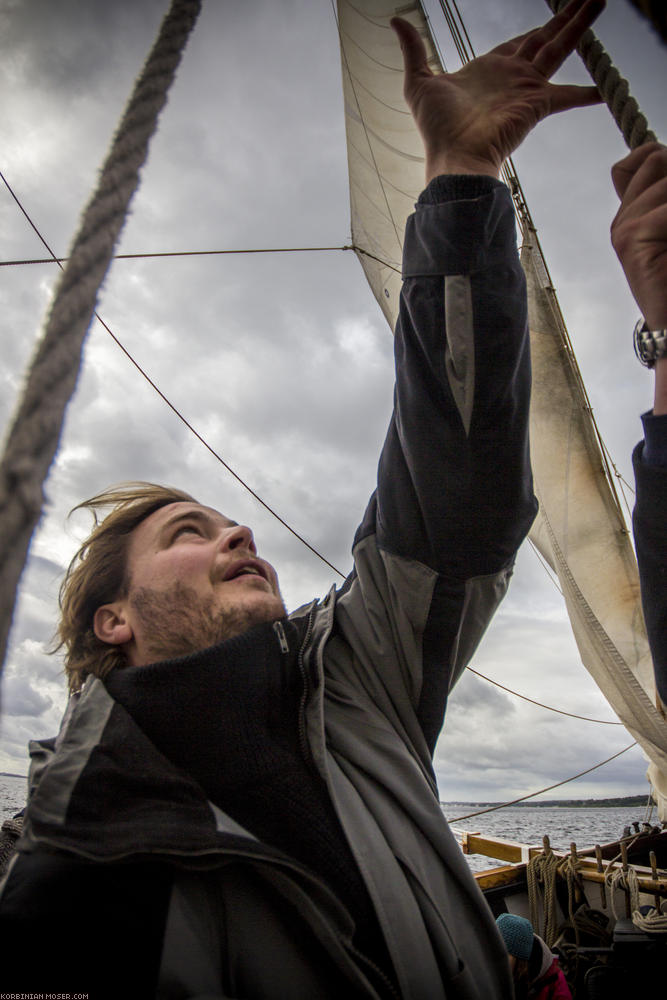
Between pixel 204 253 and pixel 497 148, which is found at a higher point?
pixel 204 253

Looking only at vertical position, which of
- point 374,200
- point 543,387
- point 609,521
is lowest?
point 609,521

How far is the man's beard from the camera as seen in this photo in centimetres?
125

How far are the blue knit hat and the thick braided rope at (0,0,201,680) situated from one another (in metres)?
3.10

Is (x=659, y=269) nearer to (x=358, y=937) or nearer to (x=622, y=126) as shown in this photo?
(x=622, y=126)

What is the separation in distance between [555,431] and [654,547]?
19.8 ft

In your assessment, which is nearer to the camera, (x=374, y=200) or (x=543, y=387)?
(x=543, y=387)

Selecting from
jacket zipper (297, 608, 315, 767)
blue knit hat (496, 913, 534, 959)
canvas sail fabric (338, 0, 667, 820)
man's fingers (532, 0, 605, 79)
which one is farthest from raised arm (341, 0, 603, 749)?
canvas sail fabric (338, 0, 667, 820)

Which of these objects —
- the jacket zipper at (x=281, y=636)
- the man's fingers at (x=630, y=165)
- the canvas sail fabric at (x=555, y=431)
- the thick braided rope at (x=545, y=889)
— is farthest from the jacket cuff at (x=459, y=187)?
the canvas sail fabric at (x=555, y=431)

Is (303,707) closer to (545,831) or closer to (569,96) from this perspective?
(569,96)

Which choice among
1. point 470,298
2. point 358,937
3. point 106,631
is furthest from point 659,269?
point 106,631

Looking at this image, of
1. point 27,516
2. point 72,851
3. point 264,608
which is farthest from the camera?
point 264,608

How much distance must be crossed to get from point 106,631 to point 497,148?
54.9 inches

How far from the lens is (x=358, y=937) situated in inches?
33.7

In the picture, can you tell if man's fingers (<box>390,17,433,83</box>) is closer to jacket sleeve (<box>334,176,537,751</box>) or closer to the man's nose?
jacket sleeve (<box>334,176,537,751</box>)
